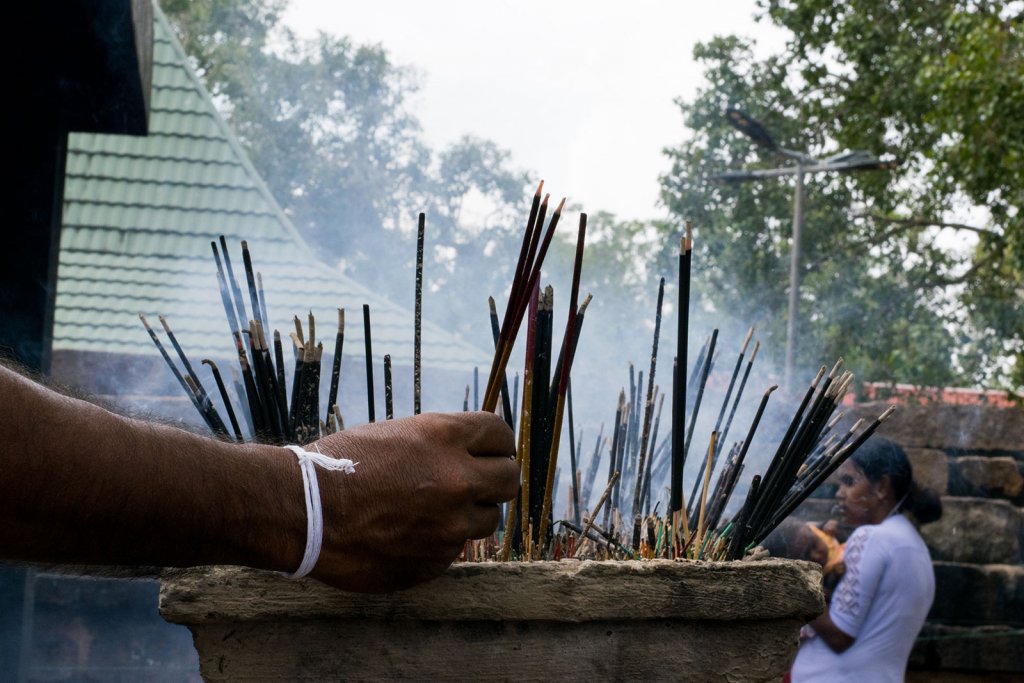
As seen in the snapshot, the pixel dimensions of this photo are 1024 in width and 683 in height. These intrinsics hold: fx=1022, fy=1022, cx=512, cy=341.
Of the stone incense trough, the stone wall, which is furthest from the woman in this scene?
the stone incense trough

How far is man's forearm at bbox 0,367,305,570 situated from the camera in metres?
0.93

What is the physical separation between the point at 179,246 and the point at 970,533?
475 cm

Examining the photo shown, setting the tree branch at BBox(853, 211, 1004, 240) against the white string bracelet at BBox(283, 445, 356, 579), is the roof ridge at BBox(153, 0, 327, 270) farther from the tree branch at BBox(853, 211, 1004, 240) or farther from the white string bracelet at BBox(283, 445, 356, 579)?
the tree branch at BBox(853, 211, 1004, 240)

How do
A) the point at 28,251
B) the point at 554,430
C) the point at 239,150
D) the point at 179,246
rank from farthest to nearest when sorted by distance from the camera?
1. the point at 239,150
2. the point at 179,246
3. the point at 28,251
4. the point at 554,430

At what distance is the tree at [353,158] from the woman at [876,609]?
474 cm

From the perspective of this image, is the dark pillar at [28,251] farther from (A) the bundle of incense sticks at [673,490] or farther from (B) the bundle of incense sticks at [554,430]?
(A) the bundle of incense sticks at [673,490]

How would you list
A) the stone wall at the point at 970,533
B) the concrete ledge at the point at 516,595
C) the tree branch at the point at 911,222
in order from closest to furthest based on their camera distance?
1. the concrete ledge at the point at 516,595
2. the stone wall at the point at 970,533
3. the tree branch at the point at 911,222

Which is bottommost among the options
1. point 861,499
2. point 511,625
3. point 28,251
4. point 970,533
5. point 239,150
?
point 970,533

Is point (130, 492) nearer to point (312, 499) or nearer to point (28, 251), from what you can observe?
point (312, 499)

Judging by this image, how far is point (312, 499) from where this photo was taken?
3.64 feet

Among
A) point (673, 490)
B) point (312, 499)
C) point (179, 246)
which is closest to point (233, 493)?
point (312, 499)

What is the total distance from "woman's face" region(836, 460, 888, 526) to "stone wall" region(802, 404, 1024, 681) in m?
1.75

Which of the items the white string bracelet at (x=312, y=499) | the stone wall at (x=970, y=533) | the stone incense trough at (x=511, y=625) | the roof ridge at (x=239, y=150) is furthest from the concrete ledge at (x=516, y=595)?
the roof ridge at (x=239, y=150)

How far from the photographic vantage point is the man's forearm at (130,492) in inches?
36.4
